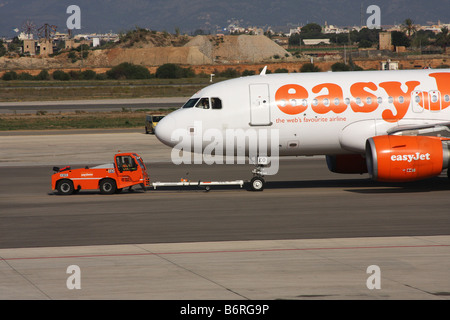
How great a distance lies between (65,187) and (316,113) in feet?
33.3

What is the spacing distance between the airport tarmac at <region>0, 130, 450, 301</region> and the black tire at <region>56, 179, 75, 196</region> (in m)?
0.51

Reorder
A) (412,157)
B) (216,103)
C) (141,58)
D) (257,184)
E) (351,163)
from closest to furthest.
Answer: (412,157) < (216,103) < (257,184) < (351,163) < (141,58)

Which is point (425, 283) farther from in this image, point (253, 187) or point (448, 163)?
point (253, 187)

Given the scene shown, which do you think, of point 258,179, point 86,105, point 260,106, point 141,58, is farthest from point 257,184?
point 141,58

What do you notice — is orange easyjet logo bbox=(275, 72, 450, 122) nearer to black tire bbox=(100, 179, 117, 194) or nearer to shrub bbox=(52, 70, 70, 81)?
black tire bbox=(100, 179, 117, 194)

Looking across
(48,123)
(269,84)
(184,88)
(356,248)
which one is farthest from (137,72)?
(356,248)

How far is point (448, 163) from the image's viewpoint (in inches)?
933

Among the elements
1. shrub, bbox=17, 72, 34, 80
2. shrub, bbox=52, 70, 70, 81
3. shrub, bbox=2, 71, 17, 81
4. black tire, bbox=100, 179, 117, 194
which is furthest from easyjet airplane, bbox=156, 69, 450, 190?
shrub, bbox=17, 72, 34, 80

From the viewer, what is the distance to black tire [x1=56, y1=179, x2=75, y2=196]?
86.0 feet

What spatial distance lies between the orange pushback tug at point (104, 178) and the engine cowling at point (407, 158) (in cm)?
896

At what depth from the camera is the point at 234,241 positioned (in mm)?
17656

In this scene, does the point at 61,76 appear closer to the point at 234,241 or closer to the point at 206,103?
the point at 206,103

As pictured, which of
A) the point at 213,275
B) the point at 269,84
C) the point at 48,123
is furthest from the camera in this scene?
the point at 48,123
